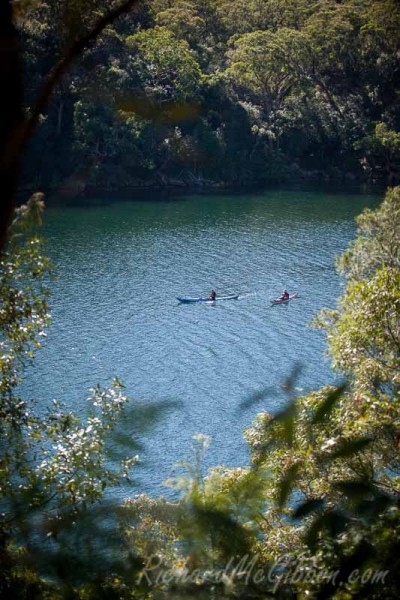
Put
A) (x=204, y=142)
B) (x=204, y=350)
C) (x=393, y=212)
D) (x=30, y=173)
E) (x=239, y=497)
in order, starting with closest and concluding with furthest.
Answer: (x=239, y=497), (x=393, y=212), (x=204, y=350), (x=30, y=173), (x=204, y=142)

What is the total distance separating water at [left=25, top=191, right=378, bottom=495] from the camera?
90.9ft

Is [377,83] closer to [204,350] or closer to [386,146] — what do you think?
[386,146]

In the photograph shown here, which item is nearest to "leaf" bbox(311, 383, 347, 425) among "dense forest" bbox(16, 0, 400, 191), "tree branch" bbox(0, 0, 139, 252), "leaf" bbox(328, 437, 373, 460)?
"leaf" bbox(328, 437, 373, 460)

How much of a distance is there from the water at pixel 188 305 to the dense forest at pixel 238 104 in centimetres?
602

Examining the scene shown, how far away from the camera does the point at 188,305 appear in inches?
1537

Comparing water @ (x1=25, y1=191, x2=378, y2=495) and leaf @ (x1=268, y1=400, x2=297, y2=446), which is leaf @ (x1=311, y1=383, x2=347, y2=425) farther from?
water @ (x1=25, y1=191, x2=378, y2=495)

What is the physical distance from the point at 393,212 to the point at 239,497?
67.7ft

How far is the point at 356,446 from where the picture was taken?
12.9ft

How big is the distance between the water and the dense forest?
6.02 m

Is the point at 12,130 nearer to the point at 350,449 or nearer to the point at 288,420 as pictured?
the point at 288,420

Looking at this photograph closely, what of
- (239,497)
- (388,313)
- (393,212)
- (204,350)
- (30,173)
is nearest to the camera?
(239,497)

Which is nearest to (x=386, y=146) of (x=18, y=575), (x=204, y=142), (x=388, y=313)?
(x=204, y=142)

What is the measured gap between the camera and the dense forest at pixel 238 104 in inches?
2469

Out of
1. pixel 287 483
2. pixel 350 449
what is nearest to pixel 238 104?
pixel 350 449
